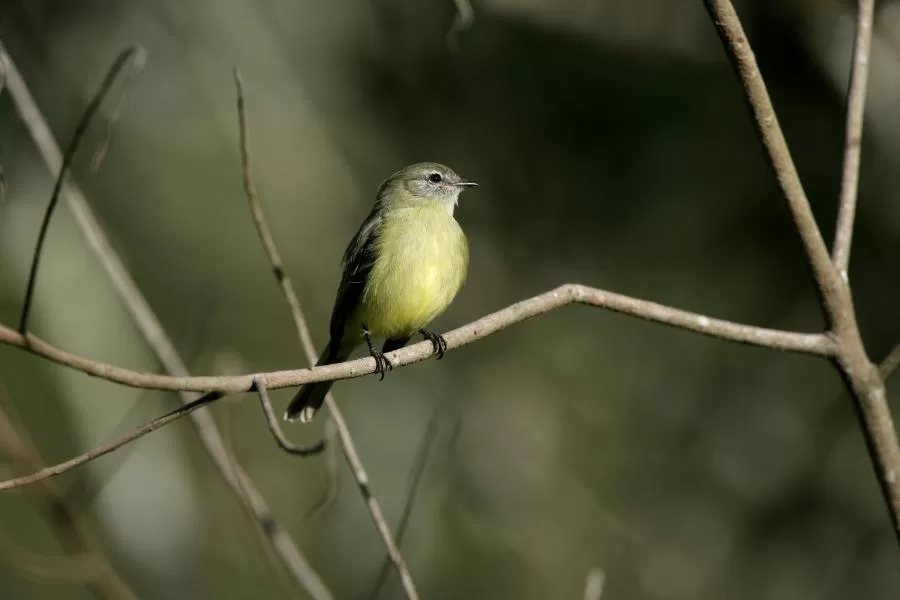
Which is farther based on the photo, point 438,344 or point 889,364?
point 438,344

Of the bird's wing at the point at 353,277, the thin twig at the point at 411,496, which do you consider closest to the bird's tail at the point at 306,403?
the bird's wing at the point at 353,277

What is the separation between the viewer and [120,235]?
Answer: 8258 millimetres

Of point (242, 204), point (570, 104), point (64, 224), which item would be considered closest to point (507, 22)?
point (570, 104)

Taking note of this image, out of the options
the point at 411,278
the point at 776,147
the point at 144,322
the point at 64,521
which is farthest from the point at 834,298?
the point at 64,521

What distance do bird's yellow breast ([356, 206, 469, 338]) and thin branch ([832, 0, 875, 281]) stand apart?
188 centimetres

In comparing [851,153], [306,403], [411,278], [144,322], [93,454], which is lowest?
[93,454]

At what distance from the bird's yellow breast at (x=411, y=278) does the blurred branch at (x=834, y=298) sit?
1938 millimetres

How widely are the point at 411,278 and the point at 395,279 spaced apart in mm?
69

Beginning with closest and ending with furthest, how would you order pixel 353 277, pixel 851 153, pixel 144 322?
pixel 851 153 → pixel 144 322 → pixel 353 277

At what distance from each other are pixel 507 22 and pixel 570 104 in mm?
793

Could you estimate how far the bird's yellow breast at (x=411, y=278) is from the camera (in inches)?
171

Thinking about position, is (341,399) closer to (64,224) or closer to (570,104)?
(570,104)

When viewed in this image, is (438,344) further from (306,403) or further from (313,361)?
(306,403)

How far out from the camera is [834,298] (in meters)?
2.63
